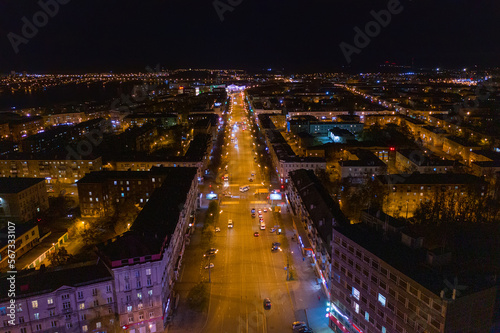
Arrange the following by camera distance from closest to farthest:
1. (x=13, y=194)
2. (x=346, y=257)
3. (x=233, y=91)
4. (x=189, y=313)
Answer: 1. (x=346, y=257)
2. (x=189, y=313)
3. (x=13, y=194)
4. (x=233, y=91)

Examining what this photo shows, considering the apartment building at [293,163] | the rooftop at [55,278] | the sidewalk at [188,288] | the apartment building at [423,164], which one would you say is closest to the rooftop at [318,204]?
the apartment building at [293,163]

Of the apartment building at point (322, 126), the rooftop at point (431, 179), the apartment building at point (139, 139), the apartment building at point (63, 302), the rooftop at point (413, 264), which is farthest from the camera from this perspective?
the apartment building at point (322, 126)

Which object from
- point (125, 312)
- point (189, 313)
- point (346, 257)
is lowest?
point (189, 313)

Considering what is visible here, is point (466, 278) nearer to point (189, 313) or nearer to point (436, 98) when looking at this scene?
point (189, 313)

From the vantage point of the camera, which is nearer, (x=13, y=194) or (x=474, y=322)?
(x=474, y=322)

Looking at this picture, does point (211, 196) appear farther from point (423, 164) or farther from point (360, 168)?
point (423, 164)

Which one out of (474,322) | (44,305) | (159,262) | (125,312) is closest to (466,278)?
(474,322)

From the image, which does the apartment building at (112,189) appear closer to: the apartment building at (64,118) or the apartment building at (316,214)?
the apartment building at (316,214)
